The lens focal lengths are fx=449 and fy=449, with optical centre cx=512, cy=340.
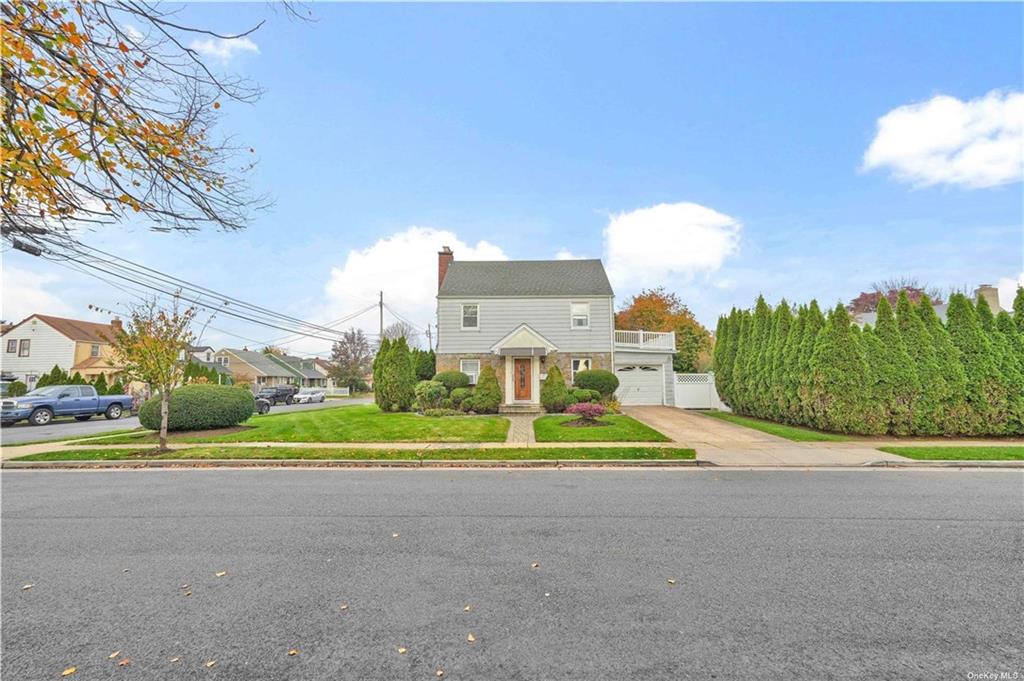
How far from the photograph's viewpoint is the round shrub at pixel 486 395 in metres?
18.5

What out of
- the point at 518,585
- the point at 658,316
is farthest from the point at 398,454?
the point at 658,316

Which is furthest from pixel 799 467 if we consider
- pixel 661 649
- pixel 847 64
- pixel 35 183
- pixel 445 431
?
pixel 35 183

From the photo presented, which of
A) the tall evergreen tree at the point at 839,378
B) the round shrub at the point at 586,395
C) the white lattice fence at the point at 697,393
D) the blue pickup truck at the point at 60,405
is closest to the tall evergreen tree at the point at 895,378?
the tall evergreen tree at the point at 839,378

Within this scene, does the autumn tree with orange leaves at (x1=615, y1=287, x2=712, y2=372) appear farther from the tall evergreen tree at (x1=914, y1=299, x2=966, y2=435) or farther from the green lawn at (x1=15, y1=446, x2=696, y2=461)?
the green lawn at (x1=15, y1=446, x2=696, y2=461)

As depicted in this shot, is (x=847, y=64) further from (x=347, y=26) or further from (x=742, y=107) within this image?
(x=347, y=26)

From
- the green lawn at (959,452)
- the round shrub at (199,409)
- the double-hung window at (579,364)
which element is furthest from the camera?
the double-hung window at (579,364)

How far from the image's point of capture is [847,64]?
11.4 metres

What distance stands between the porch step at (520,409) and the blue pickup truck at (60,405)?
62.9 ft

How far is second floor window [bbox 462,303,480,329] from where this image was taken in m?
22.1

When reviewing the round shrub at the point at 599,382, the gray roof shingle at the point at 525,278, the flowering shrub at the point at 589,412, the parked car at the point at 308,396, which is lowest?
the parked car at the point at 308,396

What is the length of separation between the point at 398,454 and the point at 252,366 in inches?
2237

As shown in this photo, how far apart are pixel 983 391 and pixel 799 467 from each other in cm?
735

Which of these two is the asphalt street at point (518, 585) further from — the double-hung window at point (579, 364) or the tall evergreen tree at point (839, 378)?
the double-hung window at point (579, 364)

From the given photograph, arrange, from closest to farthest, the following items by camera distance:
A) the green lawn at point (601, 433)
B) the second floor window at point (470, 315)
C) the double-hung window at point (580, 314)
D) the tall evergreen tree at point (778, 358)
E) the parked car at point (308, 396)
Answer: the green lawn at point (601, 433)
the tall evergreen tree at point (778, 358)
the double-hung window at point (580, 314)
the second floor window at point (470, 315)
the parked car at point (308, 396)
